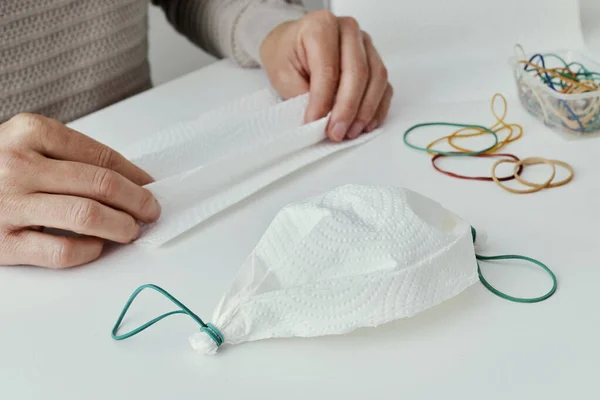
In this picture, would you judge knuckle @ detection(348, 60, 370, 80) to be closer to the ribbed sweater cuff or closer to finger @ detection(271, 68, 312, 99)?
finger @ detection(271, 68, 312, 99)

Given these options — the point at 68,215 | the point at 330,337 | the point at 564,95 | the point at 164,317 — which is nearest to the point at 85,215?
the point at 68,215

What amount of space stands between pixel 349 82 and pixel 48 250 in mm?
353

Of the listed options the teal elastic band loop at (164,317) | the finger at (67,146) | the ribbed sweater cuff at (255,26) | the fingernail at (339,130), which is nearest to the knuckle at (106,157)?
the finger at (67,146)

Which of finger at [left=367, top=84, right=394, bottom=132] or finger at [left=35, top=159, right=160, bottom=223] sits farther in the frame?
finger at [left=367, top=84, right=394, bottom=132]

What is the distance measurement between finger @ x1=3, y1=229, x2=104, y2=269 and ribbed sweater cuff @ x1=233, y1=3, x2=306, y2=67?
1.36ft

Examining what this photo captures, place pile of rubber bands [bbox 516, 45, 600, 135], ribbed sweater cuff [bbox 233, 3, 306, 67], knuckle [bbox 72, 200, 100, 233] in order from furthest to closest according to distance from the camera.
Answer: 1. ribbed sweater cuff [bbox 233, 3, 306, 67]
2. pile of rubber bands [bbox 516, 45, 600, 135]
3. knuckle [bbox 72, 200, 100, 233]

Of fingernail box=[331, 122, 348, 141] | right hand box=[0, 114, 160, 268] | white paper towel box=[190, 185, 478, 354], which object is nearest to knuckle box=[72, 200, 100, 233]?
right hand box=[0, 114, 160, 268]

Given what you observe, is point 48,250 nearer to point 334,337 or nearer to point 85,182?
point 85,182

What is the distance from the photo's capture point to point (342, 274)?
443 mm

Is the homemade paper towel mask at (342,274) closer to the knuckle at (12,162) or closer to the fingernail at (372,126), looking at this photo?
the knuckle at (12,162)

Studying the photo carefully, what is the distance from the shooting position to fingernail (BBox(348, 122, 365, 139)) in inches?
28.3

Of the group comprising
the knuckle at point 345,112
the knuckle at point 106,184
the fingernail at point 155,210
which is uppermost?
the knuckle at point 106,184

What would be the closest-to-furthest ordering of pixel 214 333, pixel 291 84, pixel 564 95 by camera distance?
pixel 214 333 < pixel 564 95 < pixel 291 84

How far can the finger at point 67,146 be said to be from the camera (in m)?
0.54
